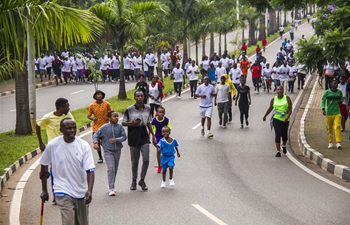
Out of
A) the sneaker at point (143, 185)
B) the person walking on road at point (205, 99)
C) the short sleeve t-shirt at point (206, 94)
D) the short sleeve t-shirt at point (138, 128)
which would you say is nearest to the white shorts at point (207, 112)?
the person walking on road at point (205, 99)

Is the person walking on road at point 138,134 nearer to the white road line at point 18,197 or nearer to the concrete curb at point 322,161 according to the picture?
the white road line at point 18,197

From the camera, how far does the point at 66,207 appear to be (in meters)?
8.37

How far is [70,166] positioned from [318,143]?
11.5 metres

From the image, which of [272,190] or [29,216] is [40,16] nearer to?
[29,216]

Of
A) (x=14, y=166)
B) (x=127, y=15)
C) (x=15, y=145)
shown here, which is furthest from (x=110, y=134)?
(x=127, y=15)

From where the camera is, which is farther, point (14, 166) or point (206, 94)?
point (206, 94)

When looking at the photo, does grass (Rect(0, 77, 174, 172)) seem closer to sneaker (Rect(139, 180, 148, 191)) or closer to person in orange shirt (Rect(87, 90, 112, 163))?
person in orange shirt (Rect(87, 90, 112, 163))

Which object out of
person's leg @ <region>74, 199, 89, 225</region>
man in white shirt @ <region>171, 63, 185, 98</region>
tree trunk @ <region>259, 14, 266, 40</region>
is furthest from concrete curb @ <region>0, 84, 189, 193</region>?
tree trunk @ <region>259, 14, 266, 40</region>

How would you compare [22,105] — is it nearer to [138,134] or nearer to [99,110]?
[99,110]

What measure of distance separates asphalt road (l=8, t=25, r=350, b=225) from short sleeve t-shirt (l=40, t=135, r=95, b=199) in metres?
2.68

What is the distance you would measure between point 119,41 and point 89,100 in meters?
3.18

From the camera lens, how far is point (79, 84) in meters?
39.4

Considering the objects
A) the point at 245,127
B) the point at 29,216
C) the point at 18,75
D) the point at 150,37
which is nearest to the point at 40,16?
the point at 29,216

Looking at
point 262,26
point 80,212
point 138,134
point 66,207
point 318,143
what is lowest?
point 318,143
